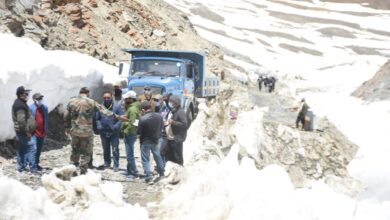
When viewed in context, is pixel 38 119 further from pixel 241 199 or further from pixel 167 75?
pixel 167 75

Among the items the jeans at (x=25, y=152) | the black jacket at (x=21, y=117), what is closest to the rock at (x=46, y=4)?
the jeans at (x=25, y=152)

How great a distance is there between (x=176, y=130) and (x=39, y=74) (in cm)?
477

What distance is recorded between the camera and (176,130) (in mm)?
10781

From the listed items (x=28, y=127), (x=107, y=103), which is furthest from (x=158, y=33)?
(x=28, y=127)

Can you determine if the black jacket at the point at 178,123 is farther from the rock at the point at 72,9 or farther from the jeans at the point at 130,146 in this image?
the rock at the point at 72,9

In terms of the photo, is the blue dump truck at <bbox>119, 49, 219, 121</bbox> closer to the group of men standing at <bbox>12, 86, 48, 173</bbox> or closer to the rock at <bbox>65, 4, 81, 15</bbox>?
the group of men standing at <bbox>12, 86, 48, 173</bbox>

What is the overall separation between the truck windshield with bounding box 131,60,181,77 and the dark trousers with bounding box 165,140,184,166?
6.52 metres

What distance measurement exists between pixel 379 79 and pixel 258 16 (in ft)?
270

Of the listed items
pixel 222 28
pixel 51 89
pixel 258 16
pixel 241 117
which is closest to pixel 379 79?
pixel 241 117

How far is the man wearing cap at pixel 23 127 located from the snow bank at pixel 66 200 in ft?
5.07

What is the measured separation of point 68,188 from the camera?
859cm

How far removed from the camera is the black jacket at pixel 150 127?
10.5m

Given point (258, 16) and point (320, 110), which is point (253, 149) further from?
point (258, 16)

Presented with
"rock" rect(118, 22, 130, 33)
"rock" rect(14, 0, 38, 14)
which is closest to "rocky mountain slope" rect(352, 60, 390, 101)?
"rock" rect(118, 22, 130, 33)
